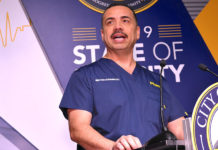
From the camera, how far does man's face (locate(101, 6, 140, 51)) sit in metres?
1.84

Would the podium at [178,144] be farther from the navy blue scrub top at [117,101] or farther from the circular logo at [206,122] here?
the navy blue scrub top at [117,101]

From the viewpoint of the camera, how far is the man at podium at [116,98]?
1562 mm

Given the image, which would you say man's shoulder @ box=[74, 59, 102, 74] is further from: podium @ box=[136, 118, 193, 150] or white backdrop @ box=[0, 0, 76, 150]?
podium @ box=[136, 118, 193, 150]

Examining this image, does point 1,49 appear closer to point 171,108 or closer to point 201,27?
point 171,108

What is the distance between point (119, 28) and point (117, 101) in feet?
1.43

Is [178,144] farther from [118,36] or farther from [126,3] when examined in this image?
[126,3]

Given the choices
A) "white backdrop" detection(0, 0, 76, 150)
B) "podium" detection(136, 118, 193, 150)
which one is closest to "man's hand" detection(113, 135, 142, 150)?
"podium" detection(136, 118, 193, 150)

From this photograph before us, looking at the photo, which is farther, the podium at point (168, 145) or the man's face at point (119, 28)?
the man's face at point (119, 28)

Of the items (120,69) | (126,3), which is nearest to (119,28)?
(120,69)

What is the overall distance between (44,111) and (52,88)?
0.16 meters

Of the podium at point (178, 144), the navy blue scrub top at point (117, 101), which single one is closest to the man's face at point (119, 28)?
the navy blue scrub top at point (117, 101)

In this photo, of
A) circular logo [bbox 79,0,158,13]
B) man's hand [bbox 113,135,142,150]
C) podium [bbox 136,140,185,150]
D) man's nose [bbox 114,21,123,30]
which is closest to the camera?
podium [bbox 136,140,185,150]

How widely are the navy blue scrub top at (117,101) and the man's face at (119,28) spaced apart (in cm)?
12

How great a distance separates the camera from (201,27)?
2582 mm
